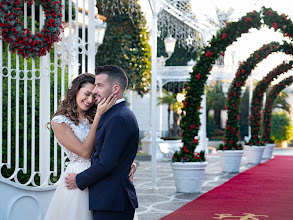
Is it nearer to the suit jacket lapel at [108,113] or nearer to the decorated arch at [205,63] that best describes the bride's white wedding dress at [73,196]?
the suit jacket lapel at [108,113]

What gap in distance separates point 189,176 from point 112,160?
688cm

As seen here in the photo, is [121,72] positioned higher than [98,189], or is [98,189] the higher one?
[121,72]

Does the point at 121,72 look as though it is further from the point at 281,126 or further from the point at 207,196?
the point at 281,126

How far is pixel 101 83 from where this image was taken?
321cm

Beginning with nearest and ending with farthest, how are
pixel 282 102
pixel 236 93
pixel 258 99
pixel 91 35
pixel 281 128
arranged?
pixel 91 35, pixel 236 93, pixel 258 99, pixel 281 128, pixel 282 102

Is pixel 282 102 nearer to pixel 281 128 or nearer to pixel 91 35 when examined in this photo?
pixel 281 128

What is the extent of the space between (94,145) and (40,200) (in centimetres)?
255

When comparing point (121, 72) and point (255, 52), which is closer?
point (121, 72)

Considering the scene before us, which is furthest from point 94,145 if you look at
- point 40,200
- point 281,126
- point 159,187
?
point 281,126

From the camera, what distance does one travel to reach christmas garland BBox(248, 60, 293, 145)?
17125mm

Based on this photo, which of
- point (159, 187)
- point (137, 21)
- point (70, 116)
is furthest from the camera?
point (137, 21)

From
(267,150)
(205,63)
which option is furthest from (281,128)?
(205,63)

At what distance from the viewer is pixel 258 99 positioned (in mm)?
17812

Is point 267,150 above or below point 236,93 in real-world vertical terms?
below
